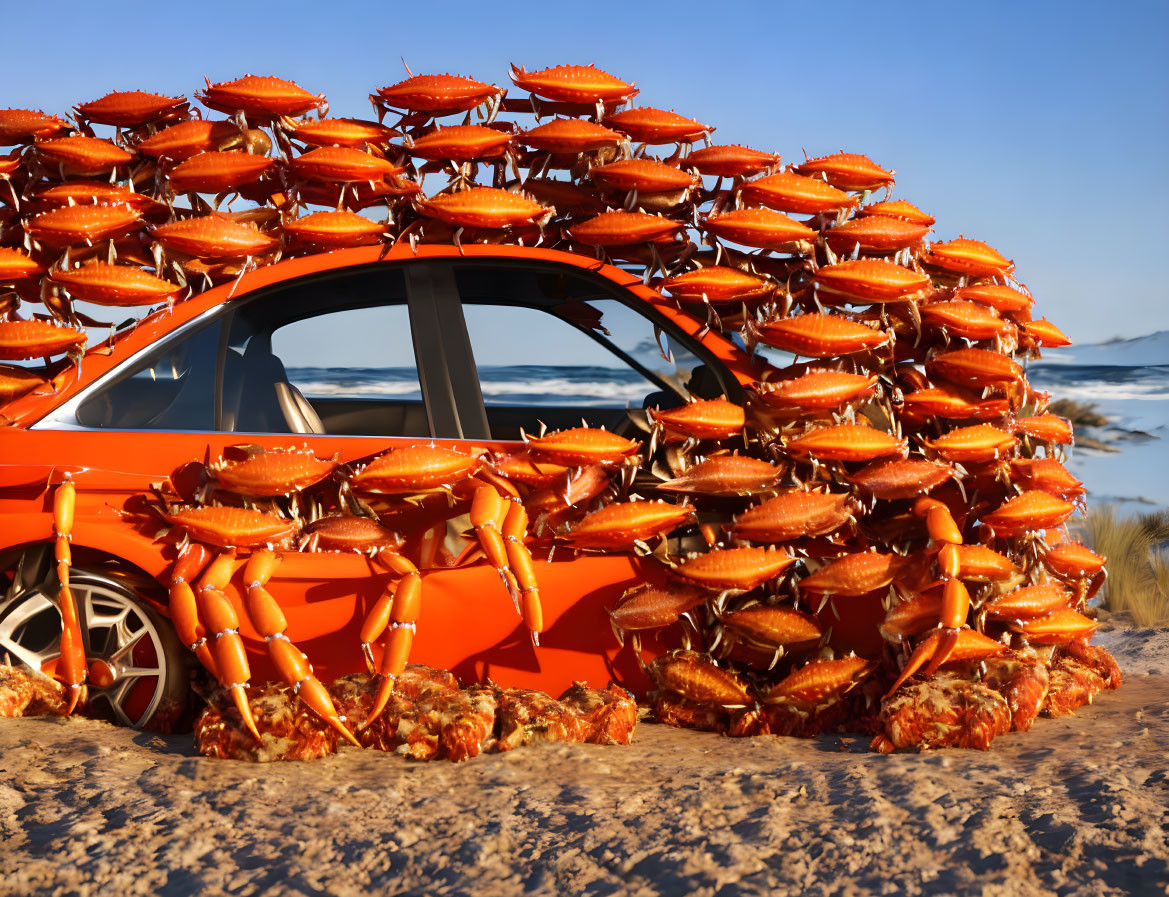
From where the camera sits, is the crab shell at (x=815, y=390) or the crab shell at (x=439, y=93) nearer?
the crab shell at (x=815, y=390)

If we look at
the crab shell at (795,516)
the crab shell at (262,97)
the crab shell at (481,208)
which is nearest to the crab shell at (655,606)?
the crab shell at (795,516)

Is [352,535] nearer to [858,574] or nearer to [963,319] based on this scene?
[858,574]

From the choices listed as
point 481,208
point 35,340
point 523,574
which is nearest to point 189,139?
point 35,340

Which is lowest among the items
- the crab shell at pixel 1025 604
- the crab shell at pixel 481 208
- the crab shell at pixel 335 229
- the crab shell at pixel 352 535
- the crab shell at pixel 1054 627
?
the crab shell at pixel 1054 627

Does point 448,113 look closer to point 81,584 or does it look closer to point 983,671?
point 81,584

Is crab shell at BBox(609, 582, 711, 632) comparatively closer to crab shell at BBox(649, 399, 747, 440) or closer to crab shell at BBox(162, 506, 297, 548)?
crab shell at BBox(649, 399, 747, 440)

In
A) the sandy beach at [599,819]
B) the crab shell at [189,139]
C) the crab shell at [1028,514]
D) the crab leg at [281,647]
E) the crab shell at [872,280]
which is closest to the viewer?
the sandy beach at [599,819]

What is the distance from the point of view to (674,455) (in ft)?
11.8

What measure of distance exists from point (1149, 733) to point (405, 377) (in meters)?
2.90

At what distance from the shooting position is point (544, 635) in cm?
363

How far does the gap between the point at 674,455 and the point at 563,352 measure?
61 cm

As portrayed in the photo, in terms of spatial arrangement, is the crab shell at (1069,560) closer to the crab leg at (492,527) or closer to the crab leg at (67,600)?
the crab leg at (492,527)

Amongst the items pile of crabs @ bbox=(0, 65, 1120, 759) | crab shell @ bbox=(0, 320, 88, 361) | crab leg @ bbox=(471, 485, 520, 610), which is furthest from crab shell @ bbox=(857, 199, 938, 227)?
crab shell @ bbox=(0, 320, 88, 361)

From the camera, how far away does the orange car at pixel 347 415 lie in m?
3.61
